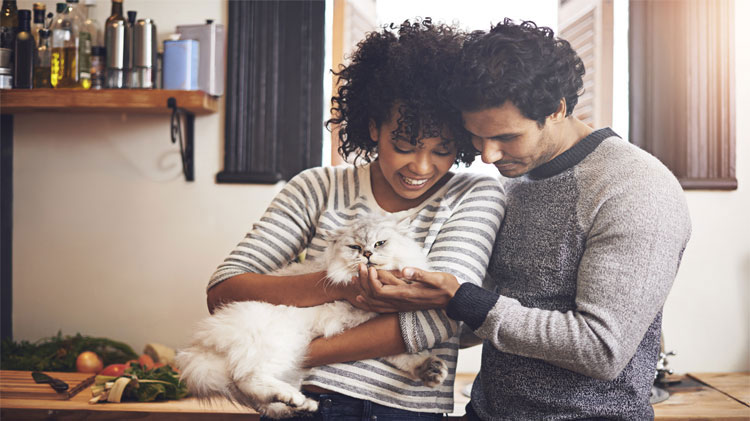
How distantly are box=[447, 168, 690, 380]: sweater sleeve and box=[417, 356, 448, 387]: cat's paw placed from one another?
7.5 inches

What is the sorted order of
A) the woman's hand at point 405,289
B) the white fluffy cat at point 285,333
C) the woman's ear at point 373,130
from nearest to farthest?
the woman's hand at point 405,289 < the white fluffy cat at point 285,333 < the woman's ear at point 373,130

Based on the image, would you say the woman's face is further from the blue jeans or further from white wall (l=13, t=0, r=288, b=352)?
white wall (l=13, t=0, r=288, b=352)

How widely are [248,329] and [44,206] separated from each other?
1.99 metres

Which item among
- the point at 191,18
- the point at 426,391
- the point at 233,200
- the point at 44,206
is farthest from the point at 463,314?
the point at 44,206

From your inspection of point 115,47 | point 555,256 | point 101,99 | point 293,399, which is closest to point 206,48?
point 115,47

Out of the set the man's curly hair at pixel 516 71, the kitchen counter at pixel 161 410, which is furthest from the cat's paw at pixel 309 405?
the kitchen counter at pixel 161 410

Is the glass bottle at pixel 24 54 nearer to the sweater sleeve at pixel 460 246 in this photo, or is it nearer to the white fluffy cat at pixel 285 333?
the white fluffy cat at pixel 285 333

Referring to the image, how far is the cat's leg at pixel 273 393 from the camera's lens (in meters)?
1.26

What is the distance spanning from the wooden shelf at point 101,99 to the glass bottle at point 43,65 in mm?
69

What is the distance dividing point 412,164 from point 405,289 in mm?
312

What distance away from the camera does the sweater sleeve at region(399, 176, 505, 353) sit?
1.27 m

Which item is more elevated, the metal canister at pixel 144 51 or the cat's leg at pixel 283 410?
the metal canister at pixel 144 51

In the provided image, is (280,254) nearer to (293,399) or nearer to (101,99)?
(293,399)

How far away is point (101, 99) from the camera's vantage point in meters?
2.50
